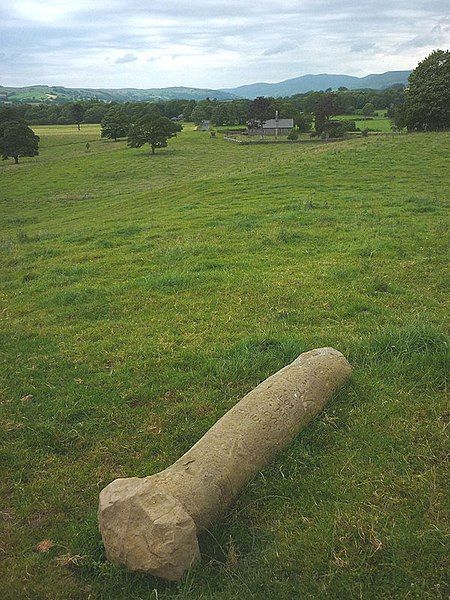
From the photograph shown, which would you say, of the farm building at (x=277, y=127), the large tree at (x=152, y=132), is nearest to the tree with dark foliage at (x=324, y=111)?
the farm building at (x=277, y=127)

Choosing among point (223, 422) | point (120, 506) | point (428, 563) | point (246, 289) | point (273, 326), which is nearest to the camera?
point (428, 563)

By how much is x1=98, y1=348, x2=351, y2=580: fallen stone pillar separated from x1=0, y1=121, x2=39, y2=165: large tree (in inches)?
2630

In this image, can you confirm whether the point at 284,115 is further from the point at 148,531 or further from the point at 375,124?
the point at 148,531

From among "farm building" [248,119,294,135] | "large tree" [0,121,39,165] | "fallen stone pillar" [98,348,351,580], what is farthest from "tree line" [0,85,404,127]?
"fallen stone pillar" [98,348,351,580]

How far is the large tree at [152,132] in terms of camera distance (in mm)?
63031

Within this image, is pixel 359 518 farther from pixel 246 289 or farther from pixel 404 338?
pixel 246 289

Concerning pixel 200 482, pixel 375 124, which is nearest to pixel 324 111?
pixel 375 124

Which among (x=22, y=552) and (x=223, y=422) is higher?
(x=223, y=422)

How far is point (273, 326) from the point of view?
8609 mm

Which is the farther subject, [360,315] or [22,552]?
[360,315]

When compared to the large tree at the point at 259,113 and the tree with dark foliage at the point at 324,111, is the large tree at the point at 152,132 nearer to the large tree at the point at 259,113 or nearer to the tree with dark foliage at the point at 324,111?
the tree with dark foliage at the point at 324,111

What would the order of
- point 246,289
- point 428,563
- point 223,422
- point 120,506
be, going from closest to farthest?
point 428,563 → point 120,506 → point 223,422 → point 246,289

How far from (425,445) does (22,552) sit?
13.5 feet

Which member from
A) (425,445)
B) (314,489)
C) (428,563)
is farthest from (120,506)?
(425,445)
